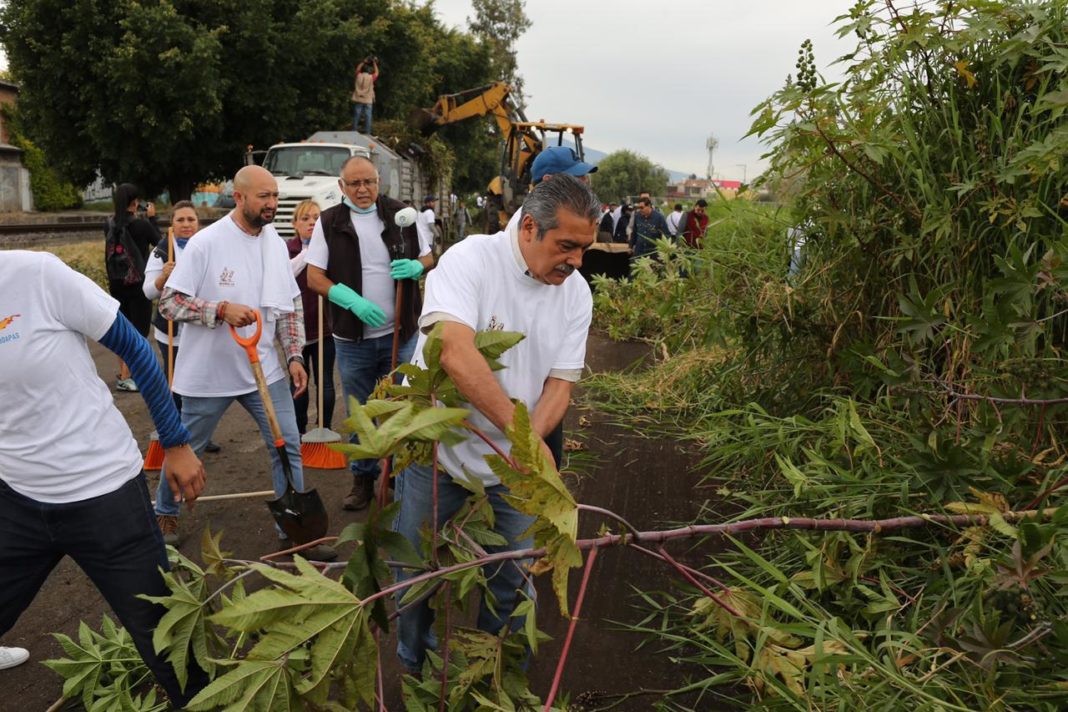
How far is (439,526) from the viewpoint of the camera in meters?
2.71

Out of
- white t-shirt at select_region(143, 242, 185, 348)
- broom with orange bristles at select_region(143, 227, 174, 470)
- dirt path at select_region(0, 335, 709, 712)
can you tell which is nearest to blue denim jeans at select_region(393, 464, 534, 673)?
dirt path at select_region(0, 335, 709, 712)

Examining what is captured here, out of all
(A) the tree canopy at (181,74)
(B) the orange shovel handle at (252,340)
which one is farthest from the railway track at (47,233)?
(B) the orange shovel handle at (252,340)

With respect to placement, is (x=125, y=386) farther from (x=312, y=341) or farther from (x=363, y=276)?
(x=363, y=276)

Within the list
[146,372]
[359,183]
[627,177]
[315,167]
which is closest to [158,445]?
[359,183]

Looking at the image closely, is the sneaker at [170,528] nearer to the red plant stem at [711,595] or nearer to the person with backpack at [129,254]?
the red plant stem at [711,595]

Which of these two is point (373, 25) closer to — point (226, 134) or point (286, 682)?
point (226, 134)

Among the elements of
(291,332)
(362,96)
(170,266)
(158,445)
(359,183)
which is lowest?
(158,445)

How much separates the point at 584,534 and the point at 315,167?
13993mm

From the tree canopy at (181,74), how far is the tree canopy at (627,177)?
57.7 metres

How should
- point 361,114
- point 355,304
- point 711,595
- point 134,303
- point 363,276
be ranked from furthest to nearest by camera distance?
1. point 361,114
2. point 134,303
3. point 363,276
4. point 355,304
5. point 711,595

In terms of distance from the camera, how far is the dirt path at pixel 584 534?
310cm

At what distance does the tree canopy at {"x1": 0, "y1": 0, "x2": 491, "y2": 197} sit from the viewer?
2127 centimetres

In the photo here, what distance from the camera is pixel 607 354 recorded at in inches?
370

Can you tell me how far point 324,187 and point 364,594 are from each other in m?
14.9
